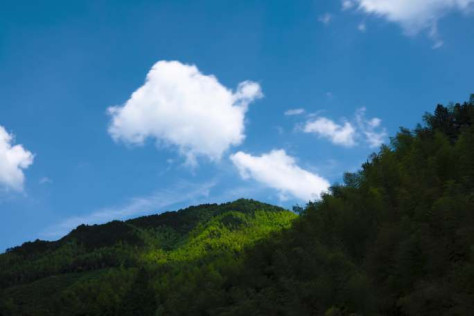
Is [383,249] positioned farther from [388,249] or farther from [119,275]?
[119,275]

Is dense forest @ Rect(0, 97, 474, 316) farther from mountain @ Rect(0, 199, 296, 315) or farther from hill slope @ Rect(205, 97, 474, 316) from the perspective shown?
mountain @ Rect(0, 199, 296, 315)

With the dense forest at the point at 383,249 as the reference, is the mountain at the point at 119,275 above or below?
above

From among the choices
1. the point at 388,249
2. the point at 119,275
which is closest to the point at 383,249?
the point at 388,249

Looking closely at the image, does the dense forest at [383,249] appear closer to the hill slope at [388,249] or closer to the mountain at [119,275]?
the hill slope at [388,249]

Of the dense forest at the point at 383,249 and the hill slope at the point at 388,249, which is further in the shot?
the dense forest at the point at 383,249

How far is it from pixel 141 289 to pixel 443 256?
69.7 metres

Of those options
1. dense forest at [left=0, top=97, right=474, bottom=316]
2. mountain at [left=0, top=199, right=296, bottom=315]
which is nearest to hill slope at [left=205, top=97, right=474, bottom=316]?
dense forest at [left=0, top=97, right=474, bottom=316]

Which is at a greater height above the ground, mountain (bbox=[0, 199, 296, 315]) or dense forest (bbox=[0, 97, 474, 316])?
mountain (bbox=[0, 199, 296, 315])

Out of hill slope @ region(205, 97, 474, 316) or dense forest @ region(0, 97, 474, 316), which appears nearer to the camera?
hill slope @ region(205, 97, 474, 316)

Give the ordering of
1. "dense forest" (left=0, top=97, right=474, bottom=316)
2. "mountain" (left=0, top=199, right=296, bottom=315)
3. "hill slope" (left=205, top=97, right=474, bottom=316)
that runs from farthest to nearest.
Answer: "mountain" (left=0, top=199, right=296, bottom=315), "dense forest" (left=0, top=97, right=474, bottom=316), "hill slope" (left=205, top=97, right=474, bottom=316)

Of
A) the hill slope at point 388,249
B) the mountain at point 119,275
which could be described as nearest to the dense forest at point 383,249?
the hill slope at point 388,249

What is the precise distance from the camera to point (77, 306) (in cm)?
9181

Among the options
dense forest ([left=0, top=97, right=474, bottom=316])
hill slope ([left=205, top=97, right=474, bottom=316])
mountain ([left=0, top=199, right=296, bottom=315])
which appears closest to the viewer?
hill slope ([left=205, top=97, right=474, bottom=316])

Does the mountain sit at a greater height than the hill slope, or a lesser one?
greater
